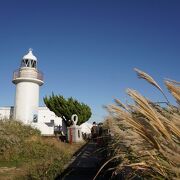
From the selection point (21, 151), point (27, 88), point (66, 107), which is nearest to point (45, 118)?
point (66, 107)

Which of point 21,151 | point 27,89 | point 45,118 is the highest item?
point 27,89

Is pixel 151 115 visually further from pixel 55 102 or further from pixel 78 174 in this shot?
pixel 55 102

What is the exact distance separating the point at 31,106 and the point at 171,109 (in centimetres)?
3703

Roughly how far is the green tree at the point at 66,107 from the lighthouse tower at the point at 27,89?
4.95 metres

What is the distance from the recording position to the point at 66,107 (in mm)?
43688

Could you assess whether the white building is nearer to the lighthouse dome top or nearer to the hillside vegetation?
the lighthouse dome top

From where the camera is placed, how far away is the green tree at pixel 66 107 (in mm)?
43562

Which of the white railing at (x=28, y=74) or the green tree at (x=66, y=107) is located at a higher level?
the white railing at (x=28, y=74)

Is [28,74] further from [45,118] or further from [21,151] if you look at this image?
[21,151]

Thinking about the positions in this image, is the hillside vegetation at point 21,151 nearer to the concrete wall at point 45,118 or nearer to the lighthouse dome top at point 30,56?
the lighthouse dome top at point 30,56

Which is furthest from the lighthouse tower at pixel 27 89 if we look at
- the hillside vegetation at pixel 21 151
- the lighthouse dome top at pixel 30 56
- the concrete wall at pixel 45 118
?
the hillside vegetation at pixel 21 151

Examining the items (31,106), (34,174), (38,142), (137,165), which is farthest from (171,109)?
(31,106)

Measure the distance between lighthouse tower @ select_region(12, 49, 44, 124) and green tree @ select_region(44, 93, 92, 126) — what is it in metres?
4.95

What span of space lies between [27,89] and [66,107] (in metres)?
6.69
